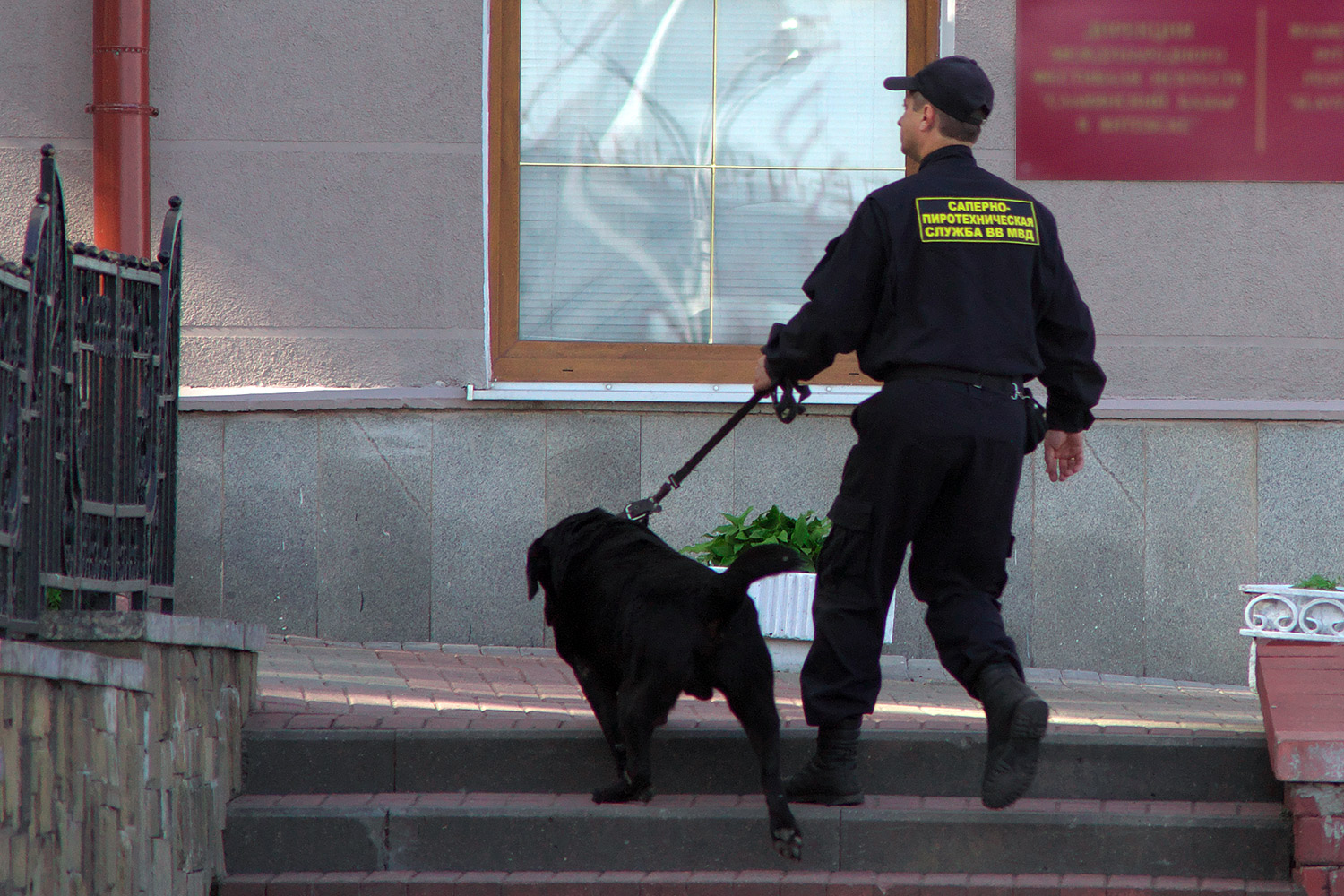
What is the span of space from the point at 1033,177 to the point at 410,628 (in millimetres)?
3801

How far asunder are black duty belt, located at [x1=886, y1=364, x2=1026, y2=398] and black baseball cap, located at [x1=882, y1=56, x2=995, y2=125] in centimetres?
72

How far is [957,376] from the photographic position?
11.7 feet

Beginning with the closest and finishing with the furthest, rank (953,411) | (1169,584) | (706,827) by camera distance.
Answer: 1. (953,411)
2. (706,827)
3. (1169,584)

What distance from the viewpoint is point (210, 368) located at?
271 inches

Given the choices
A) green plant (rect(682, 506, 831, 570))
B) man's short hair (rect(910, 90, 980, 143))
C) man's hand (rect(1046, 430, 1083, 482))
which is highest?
man's short hair (rect(910, 90, 980, 143))

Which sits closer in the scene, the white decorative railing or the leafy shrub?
the white decorative railing

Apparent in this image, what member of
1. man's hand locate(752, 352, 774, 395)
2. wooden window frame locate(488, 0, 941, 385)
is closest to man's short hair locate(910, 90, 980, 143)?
man's hand locate(752, 352, 774, 395)

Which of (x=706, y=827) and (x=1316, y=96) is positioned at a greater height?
(x=1316, y=96)

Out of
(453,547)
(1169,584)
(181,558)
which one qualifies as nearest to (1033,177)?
(1169,584)

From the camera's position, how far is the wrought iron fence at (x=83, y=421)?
3.38 m

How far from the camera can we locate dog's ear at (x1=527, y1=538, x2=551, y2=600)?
4.42 meters

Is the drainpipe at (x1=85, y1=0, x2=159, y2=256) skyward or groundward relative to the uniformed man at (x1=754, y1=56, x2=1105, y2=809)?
skyward

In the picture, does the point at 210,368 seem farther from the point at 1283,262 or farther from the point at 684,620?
the point at 1283,262

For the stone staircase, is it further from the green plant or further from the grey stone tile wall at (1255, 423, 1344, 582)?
the grey stone tile wall at (1255, 423, 1344, 582)
